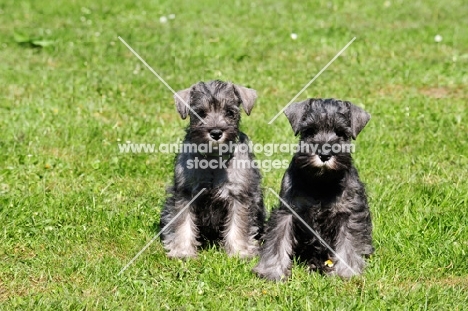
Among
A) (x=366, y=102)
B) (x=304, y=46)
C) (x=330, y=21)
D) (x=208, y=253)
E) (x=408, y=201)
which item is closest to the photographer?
(x=208, y=253)

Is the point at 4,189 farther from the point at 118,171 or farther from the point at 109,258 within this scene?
the point at 109,258

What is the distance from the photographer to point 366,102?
33.4 ft

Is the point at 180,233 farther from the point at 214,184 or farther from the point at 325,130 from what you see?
the point at 325,130

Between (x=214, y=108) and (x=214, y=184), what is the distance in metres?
0.68

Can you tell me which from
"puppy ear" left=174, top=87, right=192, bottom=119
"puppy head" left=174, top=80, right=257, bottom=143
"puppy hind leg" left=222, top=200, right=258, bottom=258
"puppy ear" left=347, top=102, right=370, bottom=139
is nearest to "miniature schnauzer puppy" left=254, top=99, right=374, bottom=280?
"puppy ear" left=347, top=102, right=370, bottom=139

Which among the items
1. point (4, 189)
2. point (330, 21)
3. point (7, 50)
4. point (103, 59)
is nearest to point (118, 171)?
point (4, 189)

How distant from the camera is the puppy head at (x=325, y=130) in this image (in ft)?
18.2

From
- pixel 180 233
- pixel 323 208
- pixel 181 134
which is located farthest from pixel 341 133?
Result: pixel 181 134

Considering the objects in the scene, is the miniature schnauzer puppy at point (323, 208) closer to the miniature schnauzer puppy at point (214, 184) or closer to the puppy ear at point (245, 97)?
the miniature schnauzer puppy at point (214, 184)

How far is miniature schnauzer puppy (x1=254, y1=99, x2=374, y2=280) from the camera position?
5738 millimetres

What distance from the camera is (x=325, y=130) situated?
5719mm

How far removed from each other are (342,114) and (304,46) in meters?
7.49

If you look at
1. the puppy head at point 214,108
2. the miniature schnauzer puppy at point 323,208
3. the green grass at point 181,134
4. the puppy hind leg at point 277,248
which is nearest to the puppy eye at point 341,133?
the miniature schnauzer puppy at point 323,208

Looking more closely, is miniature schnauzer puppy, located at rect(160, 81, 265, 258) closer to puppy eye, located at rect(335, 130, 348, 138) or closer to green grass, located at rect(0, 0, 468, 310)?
green grass, located at rect(0, 0, 468, 310)
